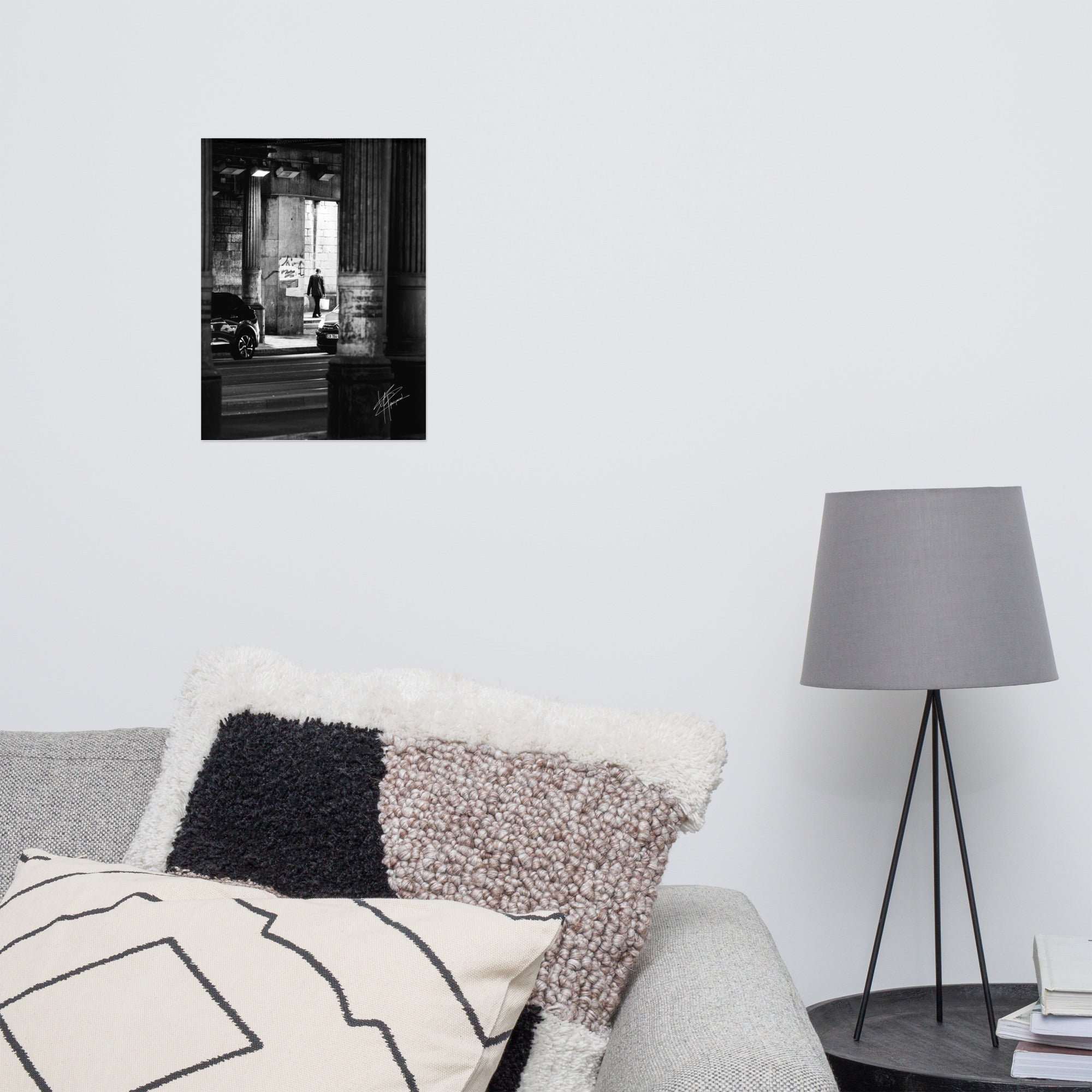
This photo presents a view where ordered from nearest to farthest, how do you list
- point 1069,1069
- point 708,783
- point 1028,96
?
point 708,783 < point 1069,1069 < point 1028,96

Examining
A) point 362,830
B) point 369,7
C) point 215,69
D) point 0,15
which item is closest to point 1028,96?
point 369,7

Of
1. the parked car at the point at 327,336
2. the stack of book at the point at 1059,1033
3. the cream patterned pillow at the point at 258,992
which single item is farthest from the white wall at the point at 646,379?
the cream patterned pillow at the point at 258,992

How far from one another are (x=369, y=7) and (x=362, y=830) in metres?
1.59

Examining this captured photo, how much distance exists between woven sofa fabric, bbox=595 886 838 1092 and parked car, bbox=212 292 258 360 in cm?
135

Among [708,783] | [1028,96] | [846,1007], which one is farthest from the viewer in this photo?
[1028,96]

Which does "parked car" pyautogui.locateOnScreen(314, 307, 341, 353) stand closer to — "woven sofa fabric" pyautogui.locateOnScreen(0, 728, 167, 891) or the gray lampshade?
"woven sofa fabric" pyautogui.locateOnScreen(0, 728, 167, 891)

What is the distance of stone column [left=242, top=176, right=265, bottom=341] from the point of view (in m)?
2.05

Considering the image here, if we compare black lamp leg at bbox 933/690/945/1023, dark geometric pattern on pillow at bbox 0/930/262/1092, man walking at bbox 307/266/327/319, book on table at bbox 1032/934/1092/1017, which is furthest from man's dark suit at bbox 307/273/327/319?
book on table at bbox 1032/934/1092/1017

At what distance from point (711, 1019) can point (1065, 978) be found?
66 cm

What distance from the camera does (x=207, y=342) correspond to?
6.82ft

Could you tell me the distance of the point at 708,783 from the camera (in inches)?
40.7

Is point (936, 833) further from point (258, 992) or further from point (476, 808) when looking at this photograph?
point (258, 992)

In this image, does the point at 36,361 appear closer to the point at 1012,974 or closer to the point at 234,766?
the point at 234,766
